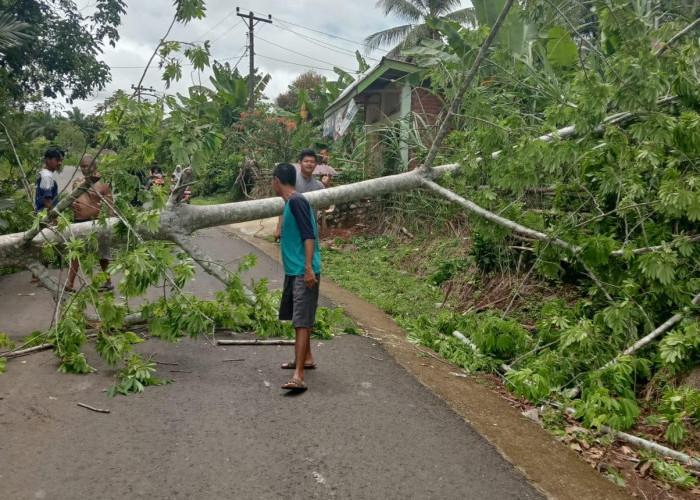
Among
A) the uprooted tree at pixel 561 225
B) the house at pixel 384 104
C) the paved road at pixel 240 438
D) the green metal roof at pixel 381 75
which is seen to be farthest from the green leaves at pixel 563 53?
the paved road at pixel 240 438

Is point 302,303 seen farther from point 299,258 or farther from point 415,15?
point 415,15

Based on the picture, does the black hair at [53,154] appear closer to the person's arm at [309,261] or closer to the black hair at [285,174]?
the black hair at [285,174]

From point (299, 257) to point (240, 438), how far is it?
1613 millimetres

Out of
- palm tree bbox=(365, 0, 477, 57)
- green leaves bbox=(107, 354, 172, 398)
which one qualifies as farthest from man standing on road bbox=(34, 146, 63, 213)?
palm tree bbox=(365, 0, 477, 57)

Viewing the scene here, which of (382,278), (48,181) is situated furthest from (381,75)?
(48,181)

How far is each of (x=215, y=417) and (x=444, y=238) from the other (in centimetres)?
769

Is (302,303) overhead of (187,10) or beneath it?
beneath

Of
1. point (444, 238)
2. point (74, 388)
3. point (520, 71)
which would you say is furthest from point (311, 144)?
point (74, 388)

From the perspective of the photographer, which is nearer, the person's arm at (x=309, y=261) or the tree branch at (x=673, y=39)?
the person's arm at (x=309, y=261)

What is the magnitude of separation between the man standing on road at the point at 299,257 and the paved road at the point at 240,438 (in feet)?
1.40

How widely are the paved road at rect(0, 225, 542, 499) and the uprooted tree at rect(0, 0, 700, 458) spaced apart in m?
0.46

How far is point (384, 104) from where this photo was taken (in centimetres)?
1802

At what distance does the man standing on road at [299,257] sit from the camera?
16.4ft

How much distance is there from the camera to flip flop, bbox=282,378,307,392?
4801mm
